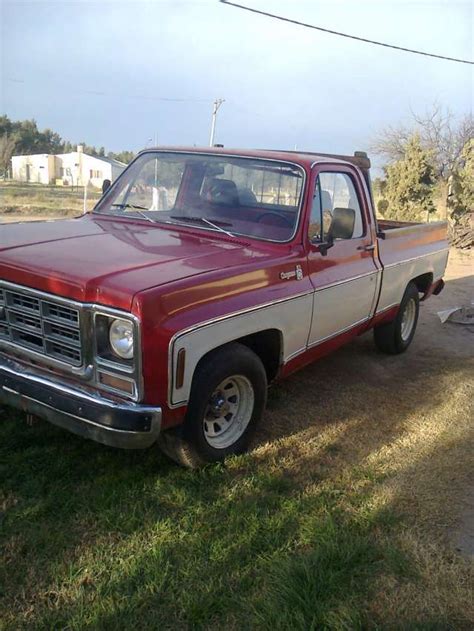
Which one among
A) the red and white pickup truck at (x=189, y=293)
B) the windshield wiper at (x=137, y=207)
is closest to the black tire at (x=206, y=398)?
the red and white pickup truck at (x=189, y=293)

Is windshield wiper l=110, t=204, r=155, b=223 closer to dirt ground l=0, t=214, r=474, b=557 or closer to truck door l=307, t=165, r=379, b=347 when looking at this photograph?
truck door l=307, t=165, r=379, b=347

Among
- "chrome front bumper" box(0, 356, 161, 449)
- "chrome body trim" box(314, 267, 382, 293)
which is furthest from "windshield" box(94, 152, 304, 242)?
"chrome front bumper" box(0, 356, 161, 449)

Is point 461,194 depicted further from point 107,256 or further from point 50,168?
point 50,168

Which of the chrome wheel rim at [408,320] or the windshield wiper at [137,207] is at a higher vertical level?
the windshield wiper at [137,207]

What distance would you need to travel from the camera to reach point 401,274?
5605mm

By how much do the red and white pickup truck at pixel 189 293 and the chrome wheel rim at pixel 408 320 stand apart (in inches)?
42.1

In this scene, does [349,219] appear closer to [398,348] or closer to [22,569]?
[398,348]

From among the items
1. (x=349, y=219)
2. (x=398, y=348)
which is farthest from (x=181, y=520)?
(x=398, y=348)

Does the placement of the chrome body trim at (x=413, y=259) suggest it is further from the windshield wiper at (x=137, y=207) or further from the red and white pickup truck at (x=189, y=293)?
the windshield wiper at (x=137, y=207)

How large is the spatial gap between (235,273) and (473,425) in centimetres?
248

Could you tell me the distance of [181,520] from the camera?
9.92 feet

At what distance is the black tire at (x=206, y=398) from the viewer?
10.4 ft

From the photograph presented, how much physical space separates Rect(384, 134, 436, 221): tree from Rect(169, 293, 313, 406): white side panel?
14089 mm

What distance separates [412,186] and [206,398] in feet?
50.2
